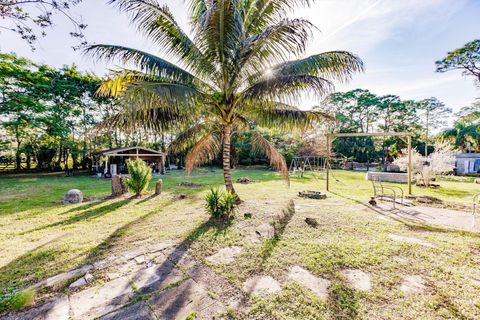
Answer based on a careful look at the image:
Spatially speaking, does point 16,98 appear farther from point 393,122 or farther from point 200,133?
point 393,122

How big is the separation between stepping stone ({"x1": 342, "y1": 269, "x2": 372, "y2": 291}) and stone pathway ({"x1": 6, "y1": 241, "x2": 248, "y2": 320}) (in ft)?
4.81

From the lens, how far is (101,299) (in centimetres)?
222

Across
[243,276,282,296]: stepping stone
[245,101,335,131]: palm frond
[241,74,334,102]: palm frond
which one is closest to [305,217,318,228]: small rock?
[243,276,282,296]: stepping stone

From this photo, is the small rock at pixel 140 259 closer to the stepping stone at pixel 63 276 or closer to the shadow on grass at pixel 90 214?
the stepping stone at pixel 63 276

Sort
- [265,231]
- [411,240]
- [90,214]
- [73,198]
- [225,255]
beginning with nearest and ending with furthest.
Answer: [225,255]
[411,240]
[265,231]
[90,214]
[73,198]

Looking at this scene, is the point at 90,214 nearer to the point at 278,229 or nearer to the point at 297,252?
the point at 278,229

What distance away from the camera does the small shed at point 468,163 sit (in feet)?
65.4

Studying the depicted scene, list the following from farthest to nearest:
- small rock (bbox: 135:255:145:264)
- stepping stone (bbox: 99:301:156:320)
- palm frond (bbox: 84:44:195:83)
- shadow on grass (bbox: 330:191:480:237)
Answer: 1. palm frond (bbox: 84:44:195:83)
2. shadow on grass (bbox: 330:191:480:237)
3. small rock (bbox: 135:255:145:264)
4. stepping stone (bbox: 99:301:156:320)

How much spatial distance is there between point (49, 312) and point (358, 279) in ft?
11.7

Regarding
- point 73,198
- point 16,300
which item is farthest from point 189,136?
point 16,300

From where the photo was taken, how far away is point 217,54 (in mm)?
4938

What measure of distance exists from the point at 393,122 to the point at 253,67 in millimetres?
36935

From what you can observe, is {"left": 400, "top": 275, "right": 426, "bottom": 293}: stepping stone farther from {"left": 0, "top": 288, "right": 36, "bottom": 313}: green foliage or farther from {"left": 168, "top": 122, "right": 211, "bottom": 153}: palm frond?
{"left": 168, "top": 122, "right": 211, "bottom": 153}: palm frond

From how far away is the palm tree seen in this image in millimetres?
4359
